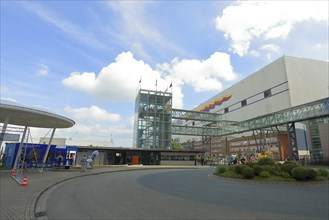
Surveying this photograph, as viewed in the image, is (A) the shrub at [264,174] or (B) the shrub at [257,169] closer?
(A) the shrub at [264,174]

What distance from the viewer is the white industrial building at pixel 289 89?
4935 centimetres

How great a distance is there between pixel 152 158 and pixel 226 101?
169 ft

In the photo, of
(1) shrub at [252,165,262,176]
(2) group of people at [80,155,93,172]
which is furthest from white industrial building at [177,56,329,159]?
(2) group of people at [80,155,93,172]

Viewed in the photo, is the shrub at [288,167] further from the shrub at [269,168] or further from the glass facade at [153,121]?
the glass facade at [153,121]

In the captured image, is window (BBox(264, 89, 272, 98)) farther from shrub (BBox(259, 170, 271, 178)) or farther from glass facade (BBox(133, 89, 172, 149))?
shrub (BBox(259, 170, 271, 178))

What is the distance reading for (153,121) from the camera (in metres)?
61.4

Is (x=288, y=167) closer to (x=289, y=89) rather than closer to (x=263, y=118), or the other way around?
(x=263, y=118)

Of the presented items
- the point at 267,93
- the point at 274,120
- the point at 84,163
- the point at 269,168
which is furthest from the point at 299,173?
the point at 267,93

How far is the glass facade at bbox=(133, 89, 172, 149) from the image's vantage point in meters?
60.2

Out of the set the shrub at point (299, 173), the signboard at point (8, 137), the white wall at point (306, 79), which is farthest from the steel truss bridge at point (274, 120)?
the signboard at point (8, 137)

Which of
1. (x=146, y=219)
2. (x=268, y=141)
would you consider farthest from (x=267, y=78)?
(x=146, y=219)

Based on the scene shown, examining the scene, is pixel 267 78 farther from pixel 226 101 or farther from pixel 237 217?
pixel 237 217

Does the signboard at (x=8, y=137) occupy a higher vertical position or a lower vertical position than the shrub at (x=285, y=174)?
higher

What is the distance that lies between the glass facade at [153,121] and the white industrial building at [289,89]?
88.8ft
